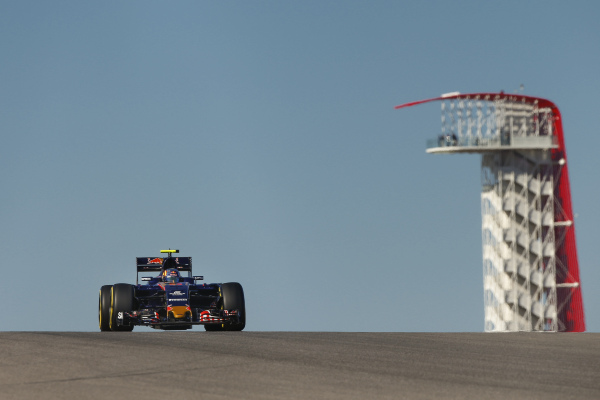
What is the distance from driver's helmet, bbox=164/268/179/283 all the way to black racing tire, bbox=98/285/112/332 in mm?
2888

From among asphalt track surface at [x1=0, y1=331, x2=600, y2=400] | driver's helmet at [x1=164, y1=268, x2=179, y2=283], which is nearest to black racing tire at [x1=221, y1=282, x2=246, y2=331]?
driver's helmet at [x1=164, y1=268, x2=179, y2=283]

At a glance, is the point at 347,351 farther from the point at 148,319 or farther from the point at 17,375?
the point at 148,319

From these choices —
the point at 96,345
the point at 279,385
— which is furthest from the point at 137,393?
the point at 96,345

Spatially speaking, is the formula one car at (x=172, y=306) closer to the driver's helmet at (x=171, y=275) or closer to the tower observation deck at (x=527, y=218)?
the driver's helmet at (x=171, y=275)

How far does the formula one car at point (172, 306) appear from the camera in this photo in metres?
28.8

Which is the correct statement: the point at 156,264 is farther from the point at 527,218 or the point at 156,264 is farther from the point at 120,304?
the point at 527,218

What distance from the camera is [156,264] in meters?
33.2

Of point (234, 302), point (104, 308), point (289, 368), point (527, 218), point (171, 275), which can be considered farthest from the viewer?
point (527, 218)

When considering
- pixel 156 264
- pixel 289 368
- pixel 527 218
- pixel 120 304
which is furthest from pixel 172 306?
pixel 527 218

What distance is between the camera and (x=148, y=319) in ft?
94.8

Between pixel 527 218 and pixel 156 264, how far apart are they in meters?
56.2

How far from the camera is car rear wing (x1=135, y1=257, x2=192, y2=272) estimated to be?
33.2 m

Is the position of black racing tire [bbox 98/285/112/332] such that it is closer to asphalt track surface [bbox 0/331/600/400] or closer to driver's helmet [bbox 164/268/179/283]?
driver's helmet [bbox 164/268/179/283]

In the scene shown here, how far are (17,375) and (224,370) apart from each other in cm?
278
